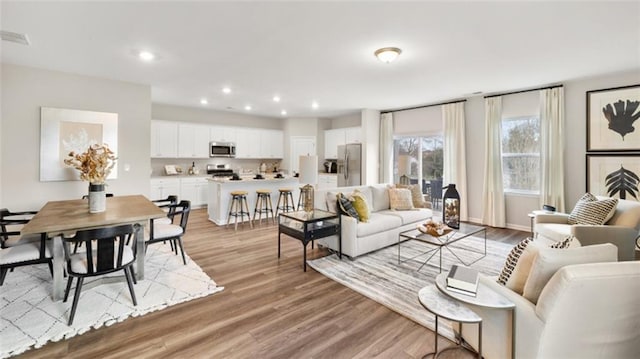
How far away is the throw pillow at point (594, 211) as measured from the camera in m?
3.45

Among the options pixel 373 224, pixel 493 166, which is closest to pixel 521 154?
pixel 493 166

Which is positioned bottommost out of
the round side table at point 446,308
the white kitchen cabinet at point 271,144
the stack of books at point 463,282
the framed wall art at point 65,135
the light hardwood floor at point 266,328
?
the light hardwood floor at point 266,328

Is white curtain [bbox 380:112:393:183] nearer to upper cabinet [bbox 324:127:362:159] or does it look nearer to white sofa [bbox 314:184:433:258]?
upper cabinet [bbox 324:127:362:159]

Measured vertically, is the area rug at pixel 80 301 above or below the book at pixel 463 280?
below

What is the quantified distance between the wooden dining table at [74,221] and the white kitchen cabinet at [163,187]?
11.9 feet

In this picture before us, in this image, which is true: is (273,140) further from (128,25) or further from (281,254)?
(128,25)

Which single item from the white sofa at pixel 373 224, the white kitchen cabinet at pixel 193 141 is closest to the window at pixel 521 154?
the white sofa at pixel 373 224

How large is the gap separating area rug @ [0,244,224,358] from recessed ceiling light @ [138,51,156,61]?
2.67 m

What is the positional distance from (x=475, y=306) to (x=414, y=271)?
1900 millimetres

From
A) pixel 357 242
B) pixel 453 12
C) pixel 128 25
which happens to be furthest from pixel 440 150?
pixel 128 25

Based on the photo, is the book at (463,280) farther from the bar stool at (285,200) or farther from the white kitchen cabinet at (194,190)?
the white kitchen cabinet at (194,190)

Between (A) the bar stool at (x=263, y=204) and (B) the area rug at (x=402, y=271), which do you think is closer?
(B) the area rug at (x=402, y=271)

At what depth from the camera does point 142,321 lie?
2.40 m

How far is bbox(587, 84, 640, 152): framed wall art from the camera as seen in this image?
434 centimetres
